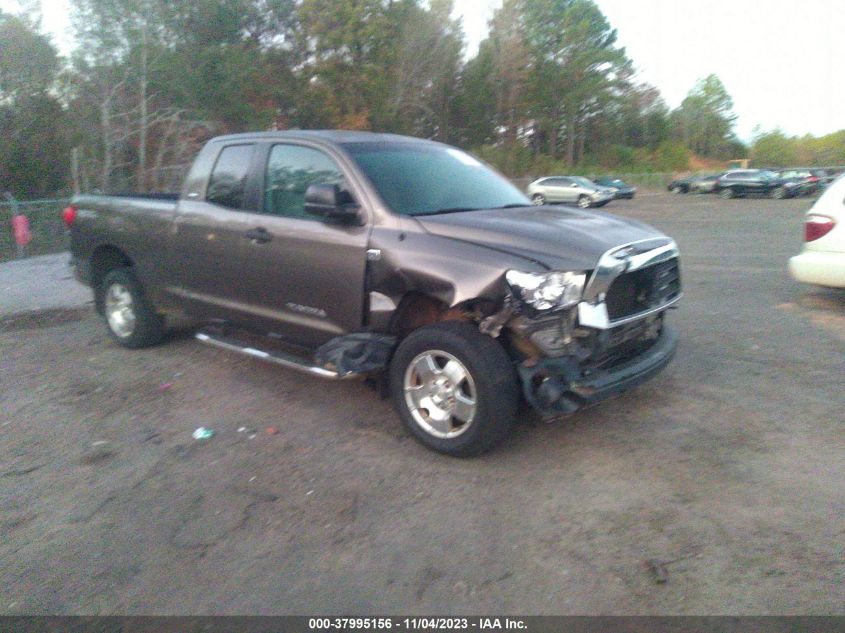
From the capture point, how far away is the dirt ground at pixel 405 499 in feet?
10.6

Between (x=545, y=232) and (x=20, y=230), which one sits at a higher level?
(x=545, y=232)

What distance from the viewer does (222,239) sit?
579 centimetres

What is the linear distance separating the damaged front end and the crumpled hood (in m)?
0.10

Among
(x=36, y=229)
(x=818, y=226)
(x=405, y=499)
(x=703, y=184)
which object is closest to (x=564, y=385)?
(x=405, y=499)

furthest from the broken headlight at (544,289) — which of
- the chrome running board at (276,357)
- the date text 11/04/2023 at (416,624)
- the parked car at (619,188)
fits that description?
the parked car at (619,188)

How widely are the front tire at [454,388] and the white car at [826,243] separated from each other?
200 inches

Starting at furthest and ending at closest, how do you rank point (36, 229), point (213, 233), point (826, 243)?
point (36, 229) < point (826, 243) < point (213, 233)

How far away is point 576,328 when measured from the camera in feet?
13.9

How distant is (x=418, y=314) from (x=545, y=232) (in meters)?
1.02

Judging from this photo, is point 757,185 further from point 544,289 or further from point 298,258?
point 544,289

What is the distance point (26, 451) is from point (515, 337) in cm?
330

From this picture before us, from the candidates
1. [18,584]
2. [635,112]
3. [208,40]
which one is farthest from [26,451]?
[635,112]

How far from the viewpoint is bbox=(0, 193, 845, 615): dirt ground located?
3219mm

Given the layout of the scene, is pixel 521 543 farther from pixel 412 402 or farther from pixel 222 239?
pixel 222 239
